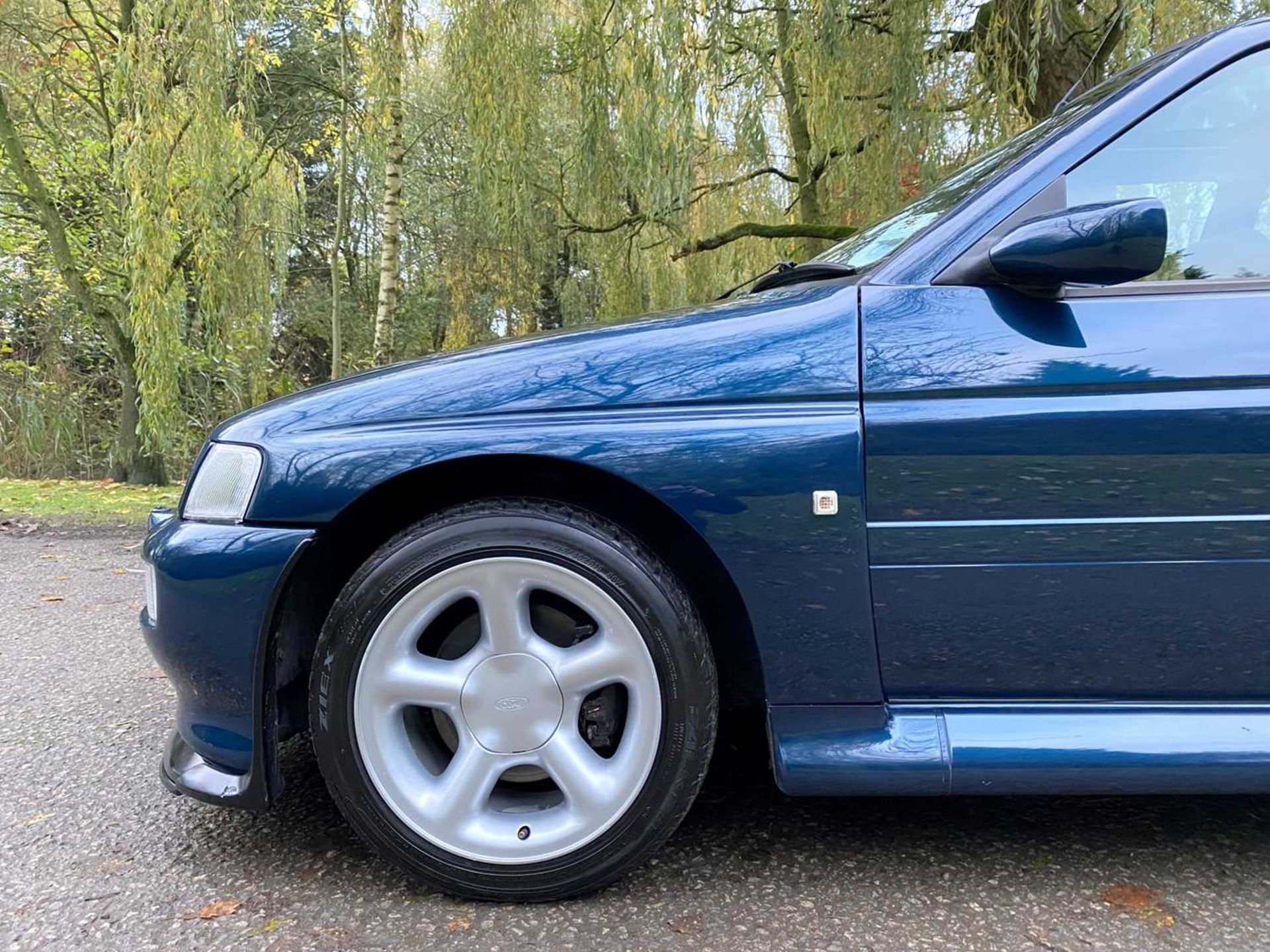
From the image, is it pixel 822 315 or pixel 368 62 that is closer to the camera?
pixel 822 315

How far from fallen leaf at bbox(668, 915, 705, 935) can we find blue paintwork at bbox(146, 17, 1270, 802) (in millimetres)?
280

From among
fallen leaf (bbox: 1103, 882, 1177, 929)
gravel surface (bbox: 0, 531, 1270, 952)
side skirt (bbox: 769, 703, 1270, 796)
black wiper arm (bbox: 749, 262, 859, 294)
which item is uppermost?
black wiper arm (bbox: 749, 262, 859, 294)

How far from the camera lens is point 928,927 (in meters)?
1.40

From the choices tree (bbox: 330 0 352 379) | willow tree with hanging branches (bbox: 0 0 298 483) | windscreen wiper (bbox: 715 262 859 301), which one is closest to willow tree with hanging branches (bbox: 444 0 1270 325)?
willow tree with hanging branches (bbox: 0 0 298 483)

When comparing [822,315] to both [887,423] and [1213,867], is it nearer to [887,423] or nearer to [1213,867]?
[887,423]

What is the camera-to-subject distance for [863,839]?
67.0 inches

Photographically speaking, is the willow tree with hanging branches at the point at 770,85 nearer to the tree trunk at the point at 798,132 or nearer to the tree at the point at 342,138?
the tree trunk at the point at 798,132

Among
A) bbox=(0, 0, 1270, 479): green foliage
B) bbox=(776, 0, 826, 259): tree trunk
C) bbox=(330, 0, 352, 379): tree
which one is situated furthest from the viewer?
bbox=(330, 0, 352, 379): tree

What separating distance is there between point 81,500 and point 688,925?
295 inches

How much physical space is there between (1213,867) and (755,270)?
698cm

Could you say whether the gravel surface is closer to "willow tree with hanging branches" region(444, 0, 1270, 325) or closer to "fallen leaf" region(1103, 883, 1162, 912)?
"fallen leaf" region(1103, 883, 1162, 912)

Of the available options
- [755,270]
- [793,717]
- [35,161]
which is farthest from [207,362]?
[793,717]

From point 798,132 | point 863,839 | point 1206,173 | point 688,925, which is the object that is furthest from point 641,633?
point 798,132

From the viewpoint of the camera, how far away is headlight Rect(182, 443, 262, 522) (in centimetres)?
154
